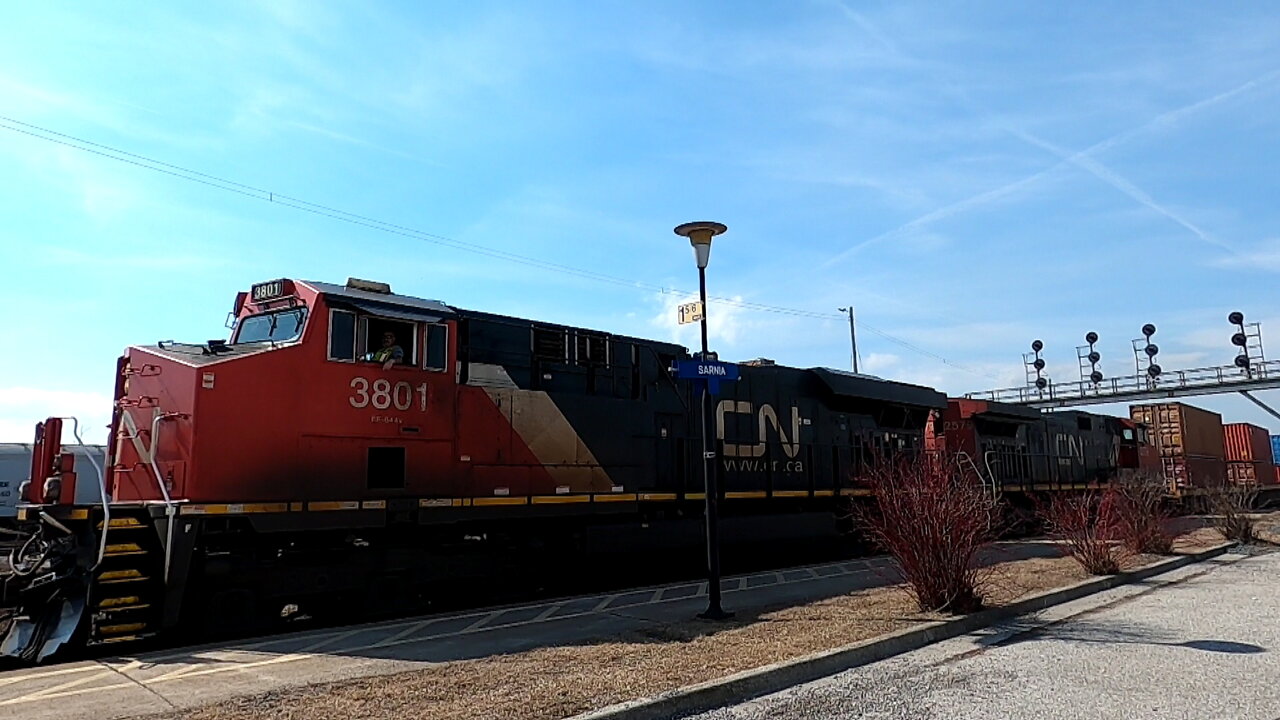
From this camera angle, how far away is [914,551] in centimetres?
888

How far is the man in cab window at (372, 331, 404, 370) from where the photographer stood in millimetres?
9164

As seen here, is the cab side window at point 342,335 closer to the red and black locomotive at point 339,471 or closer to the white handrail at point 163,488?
the red and black locomotive at point 339,471

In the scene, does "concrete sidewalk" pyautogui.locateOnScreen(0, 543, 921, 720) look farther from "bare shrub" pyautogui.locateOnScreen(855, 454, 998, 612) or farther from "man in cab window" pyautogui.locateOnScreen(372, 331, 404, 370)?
"man in cab window" pyautogui.locateOnScreen(372, 331, 404, 370)

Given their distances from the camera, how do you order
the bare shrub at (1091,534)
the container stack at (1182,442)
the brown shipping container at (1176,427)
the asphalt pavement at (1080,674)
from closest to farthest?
the asphalt pavement at (1080,674)
the bare shrub at (1091,534)
the container stack at (1182,442)
the brown shipping container at (1176,427)

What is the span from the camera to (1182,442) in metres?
30.4

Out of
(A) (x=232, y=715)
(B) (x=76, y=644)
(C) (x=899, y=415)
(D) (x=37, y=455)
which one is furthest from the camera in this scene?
(C) (x=899, y=415)

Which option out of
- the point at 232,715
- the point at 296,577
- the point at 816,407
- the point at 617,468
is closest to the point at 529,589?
the point at 617,468

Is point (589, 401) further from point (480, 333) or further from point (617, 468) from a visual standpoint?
point (480, 333)

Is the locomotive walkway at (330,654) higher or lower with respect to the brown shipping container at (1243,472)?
lower

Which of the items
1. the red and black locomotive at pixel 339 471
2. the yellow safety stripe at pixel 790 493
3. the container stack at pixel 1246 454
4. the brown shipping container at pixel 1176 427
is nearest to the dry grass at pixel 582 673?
the red and black locomotive at pixel 339 471

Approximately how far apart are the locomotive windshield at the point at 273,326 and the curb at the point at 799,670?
18.0ft

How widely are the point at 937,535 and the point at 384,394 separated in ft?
19.5

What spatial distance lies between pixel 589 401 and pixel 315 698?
20.5ft

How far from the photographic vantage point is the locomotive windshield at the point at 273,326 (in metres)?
8.91
